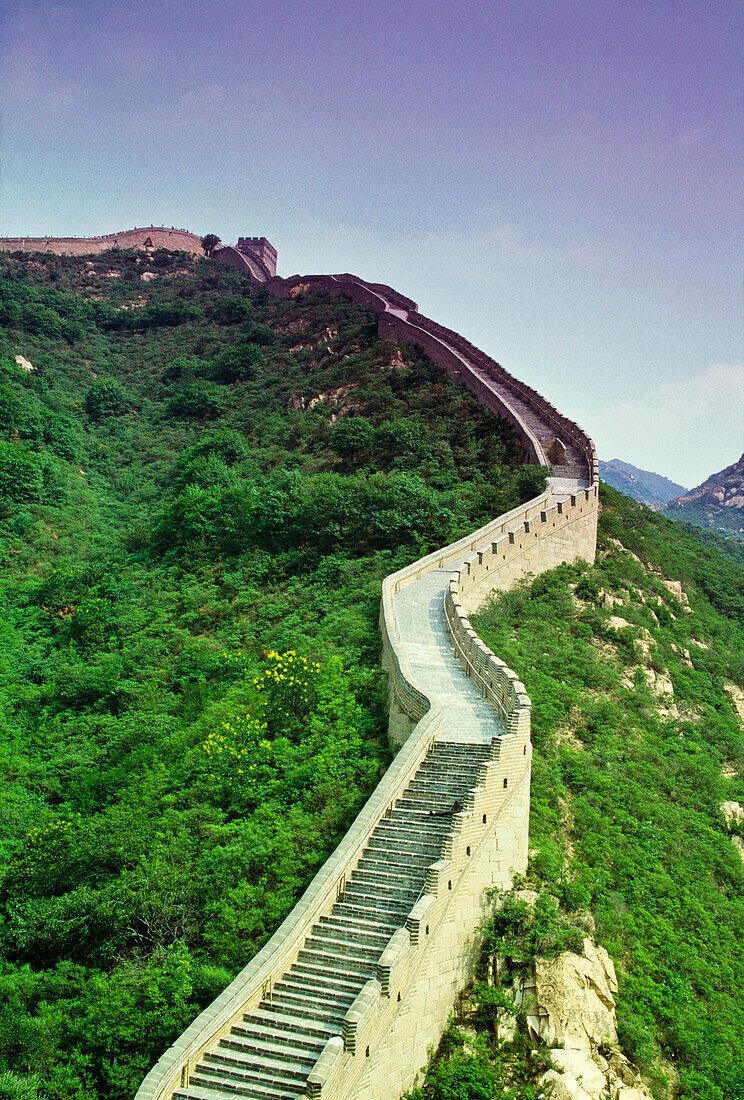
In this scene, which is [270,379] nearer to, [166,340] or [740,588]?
[166,340]

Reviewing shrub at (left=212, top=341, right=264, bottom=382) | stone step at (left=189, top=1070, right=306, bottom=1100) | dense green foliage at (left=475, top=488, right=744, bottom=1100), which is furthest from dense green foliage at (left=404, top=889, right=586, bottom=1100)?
shrub at (left=212, top=341, right=264, bottom=382)

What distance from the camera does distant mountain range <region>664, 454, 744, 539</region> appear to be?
253 ft

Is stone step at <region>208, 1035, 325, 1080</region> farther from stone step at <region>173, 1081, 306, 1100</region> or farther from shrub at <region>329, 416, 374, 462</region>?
shrub at <region>329, 416, 374, 462</region>

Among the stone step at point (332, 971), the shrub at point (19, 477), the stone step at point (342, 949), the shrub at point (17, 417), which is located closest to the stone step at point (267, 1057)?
the stone step at point (332, 971)

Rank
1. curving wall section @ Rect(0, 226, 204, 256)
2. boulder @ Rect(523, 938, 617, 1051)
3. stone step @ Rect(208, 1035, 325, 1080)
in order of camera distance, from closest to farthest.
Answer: stone step @ Rect(208, 1035, 325, 1080)
boulder @ Rect(523, 938, 617, 1051)
curving wall section @ Rect(0, 226, 204, 256)

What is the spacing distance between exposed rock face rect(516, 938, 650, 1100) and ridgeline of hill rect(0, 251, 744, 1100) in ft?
0.97

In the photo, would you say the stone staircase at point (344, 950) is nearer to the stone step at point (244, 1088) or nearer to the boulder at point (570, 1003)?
the stone step at point (244, 1088)

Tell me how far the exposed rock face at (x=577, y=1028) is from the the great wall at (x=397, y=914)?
0.95m

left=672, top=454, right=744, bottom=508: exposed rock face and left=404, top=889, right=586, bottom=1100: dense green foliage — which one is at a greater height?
left=672, top=454, right=744, bottom=508: exposed rock face

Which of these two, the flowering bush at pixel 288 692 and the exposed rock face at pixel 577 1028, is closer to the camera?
the exposed rock face at pixel 577 1028

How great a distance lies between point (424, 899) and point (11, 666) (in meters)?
16.1

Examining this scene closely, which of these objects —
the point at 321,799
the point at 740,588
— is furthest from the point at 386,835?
the point at 740,588

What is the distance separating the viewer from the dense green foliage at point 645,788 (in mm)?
10391

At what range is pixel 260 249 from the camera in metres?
80.1
